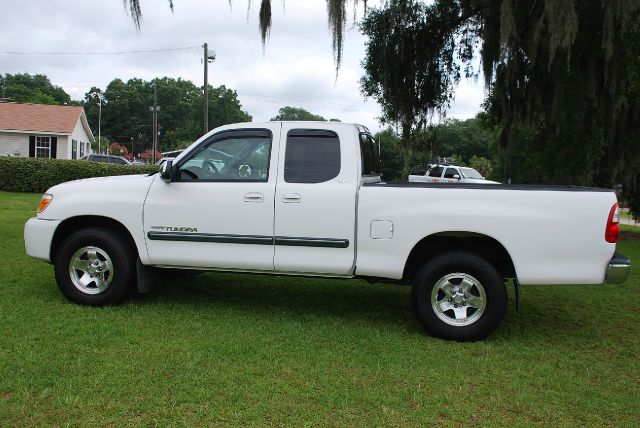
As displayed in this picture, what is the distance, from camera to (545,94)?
40.6ft

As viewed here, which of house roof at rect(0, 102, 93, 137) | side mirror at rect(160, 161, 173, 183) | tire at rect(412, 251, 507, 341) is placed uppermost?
house roof at rect(0, 102, 93, 137)

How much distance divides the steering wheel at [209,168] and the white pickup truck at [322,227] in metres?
0.01

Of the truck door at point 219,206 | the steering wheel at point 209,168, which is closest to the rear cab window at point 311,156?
the truck door at point 219,206

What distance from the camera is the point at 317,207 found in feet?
17.8

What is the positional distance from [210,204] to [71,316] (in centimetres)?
166

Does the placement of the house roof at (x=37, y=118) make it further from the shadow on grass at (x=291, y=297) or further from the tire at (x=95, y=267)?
the tire at (x=95, y=267)

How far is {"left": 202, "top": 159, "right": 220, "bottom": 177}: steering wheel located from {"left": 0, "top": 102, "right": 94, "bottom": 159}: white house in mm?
28487

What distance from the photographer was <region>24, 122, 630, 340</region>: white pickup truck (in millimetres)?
5086

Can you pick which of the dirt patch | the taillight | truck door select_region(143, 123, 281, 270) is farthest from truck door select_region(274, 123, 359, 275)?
the dirt patch

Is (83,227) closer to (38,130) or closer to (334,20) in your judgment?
(334,20)

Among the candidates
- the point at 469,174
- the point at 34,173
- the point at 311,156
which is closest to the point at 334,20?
the point at 311,156

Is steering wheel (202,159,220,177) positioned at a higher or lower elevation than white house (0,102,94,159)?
lower

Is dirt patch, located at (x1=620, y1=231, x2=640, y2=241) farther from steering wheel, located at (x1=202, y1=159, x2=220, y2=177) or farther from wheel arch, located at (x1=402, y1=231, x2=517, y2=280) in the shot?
steering wheel, located at (x1=202, y1=159, x2=220, y2=177)

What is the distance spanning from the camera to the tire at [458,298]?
5203 mm
